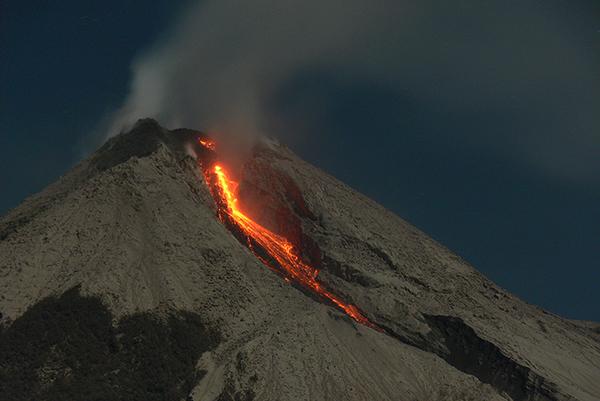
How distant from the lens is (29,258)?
6194 cm

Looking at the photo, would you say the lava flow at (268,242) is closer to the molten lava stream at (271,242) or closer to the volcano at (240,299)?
the molten lava stream at (271,242)

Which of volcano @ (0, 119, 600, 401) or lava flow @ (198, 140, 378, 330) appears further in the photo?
lava flow @ (198, 140, 378, 330)

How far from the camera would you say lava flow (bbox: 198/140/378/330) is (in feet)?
242

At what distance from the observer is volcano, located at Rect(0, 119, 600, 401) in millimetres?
55656

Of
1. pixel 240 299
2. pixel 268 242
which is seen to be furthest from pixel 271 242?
pixel 240 299

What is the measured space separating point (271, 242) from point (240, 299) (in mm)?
17046

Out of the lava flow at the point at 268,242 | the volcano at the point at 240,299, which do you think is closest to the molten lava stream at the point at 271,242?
the lava flow at the point at 268,242

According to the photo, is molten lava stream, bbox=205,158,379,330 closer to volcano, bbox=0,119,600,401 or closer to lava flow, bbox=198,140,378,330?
lava flow, bbox=198,140,378,330

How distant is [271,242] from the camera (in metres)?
80.6

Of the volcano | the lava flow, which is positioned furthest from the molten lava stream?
the volcano

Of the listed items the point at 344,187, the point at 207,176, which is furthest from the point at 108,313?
the point at 344,187

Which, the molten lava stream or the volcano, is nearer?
the volcano

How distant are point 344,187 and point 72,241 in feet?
115

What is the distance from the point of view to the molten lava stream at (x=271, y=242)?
7369 cm
